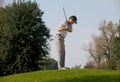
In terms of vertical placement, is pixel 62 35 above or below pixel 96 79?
above

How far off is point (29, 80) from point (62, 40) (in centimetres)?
291

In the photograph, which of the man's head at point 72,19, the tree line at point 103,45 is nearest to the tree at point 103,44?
the tree line at point 103,45

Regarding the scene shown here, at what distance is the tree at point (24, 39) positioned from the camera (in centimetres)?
3662

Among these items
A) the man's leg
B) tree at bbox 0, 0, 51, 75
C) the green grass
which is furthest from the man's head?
tree at bbox 0, 0, 51, 75

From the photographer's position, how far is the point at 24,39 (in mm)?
37156

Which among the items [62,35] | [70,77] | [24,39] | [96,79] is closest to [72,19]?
[62,35]

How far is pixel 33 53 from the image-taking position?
37000mm

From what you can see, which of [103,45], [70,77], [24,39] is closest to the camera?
[70,77]

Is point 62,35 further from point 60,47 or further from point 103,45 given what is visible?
point 103,45

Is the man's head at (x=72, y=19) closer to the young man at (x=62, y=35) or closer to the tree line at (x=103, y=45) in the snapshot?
the young man at (x=62, y=35)

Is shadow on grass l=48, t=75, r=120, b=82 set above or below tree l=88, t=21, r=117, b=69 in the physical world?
below

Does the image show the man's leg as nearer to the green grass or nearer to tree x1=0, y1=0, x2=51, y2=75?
the green grass

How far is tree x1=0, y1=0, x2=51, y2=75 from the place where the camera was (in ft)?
120

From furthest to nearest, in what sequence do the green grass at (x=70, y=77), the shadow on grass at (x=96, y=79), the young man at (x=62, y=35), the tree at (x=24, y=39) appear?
the tree at (x=24, y=39), the young man at (x=62, y=35), the green grass at (x=70, y=77), the shadow on grass at (x=96, y=79)
